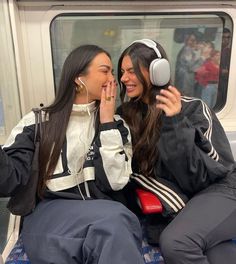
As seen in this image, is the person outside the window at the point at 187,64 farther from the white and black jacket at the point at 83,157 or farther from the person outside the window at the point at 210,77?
the white and black jacket at the point at 83,157

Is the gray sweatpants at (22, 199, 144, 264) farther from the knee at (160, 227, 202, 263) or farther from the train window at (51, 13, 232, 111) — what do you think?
the train window at (51, 13, 232, 111)

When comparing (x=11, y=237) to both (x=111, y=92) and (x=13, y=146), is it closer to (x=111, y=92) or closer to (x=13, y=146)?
(x=13, y=146)

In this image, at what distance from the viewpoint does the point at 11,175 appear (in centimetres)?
129

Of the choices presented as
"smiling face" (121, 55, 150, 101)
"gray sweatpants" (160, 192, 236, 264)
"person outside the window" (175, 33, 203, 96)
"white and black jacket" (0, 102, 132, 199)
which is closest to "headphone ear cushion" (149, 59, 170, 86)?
"smiling face" (121, 55, 150, 101)

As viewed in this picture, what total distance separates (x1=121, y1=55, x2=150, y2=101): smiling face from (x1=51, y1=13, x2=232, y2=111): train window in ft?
1.55

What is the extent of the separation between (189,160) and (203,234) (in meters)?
0.33

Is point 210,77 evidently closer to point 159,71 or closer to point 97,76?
point 159,71

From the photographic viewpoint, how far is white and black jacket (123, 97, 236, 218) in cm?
138

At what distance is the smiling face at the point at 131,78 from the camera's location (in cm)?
157

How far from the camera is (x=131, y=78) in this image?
1.58 metres

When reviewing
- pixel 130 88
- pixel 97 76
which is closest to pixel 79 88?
pixel 97 76

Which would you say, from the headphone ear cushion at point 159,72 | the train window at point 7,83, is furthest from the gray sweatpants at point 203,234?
the train window at point 7,83

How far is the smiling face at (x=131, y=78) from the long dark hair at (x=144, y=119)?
0.05 ft

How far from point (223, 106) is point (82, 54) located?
4.02 ft
